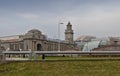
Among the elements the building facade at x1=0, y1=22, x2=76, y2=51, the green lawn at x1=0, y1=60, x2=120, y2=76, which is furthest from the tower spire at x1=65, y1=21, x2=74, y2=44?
the green lawn at x1=0, y1=60, x2=120, y2=76

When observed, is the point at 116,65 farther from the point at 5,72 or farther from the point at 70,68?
the point at 5,72

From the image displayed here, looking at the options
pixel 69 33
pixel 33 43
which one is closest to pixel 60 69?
pixel 33 43

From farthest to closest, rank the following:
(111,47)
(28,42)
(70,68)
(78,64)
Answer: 1. (28,42)
2. (111,47)
3. (78,64)
4. (70,68)

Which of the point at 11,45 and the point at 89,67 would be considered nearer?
the point at 89,67

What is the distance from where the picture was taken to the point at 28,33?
469 ft

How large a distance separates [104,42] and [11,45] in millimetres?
54431

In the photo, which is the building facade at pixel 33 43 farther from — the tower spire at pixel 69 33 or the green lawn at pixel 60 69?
the green lawn at pixel 60 69

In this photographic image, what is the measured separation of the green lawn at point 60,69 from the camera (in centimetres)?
1892

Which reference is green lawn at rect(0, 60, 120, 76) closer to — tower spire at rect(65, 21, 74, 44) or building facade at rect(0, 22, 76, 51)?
building facade at rect(0, 22, 76, 51)

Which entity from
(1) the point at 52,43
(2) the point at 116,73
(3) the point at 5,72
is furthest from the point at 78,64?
(1) the point at 52,43

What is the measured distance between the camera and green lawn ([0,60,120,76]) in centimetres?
1892

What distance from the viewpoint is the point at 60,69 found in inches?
828

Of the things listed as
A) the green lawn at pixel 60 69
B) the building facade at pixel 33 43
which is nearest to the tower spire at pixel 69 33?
the building facade at pixel 33 43

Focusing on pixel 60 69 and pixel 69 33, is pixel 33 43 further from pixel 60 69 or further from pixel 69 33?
pixel 60 69
